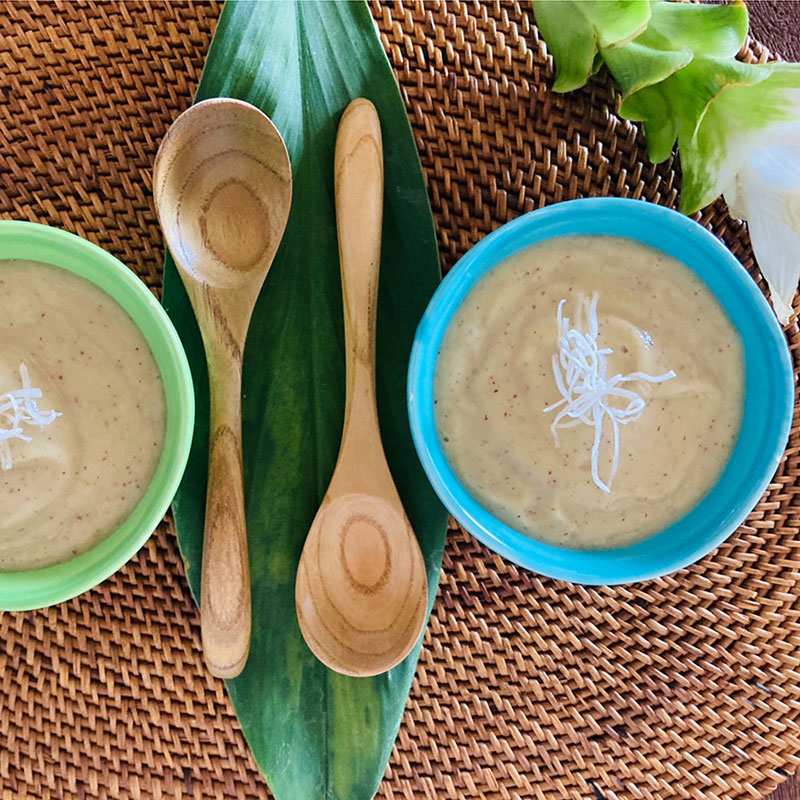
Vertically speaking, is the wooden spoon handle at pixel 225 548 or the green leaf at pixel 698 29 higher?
the green leaf at pixel 698 29

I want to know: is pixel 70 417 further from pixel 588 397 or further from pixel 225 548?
pixel 588 397

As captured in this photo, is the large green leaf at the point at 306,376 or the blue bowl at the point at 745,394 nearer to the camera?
the blue bowl at the point at 745,394

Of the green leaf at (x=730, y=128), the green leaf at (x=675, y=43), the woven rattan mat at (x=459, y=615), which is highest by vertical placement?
the green leaf at (x=675, y=43)

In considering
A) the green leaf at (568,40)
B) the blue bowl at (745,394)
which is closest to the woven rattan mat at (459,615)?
the green leaf at (568,40)

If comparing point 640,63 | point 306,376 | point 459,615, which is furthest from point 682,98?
point 459,615

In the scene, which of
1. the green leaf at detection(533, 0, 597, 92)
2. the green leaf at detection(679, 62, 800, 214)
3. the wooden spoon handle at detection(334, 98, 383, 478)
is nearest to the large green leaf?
the wooden spoon handle at detection(334, 98, 383, 478)

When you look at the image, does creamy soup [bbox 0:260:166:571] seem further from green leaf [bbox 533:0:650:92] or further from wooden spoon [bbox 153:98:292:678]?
green leaf [bbox 533:0:650:92]

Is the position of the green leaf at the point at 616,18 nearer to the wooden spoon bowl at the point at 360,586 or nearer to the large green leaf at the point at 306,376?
the large green leaf at the point at 306,376
